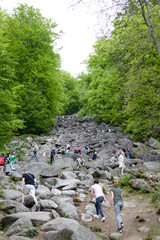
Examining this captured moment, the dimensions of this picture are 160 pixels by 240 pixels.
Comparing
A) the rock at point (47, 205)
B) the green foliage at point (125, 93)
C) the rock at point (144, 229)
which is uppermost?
the green foliage at point (125, 93)

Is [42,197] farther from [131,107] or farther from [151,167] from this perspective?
[131,107]

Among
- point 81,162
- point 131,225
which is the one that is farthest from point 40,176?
point 131,225

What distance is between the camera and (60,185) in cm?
1035

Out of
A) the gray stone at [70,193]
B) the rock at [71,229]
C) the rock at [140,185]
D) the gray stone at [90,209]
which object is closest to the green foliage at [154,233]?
the rock at [71,229]

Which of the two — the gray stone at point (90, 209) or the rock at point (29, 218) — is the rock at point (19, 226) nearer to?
the rock at point (29, 218)

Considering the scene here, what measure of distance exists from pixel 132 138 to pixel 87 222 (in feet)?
56.6

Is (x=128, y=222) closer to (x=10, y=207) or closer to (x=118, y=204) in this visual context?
(x=118, y=204)

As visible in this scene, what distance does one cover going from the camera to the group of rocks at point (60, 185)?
5234 millimetres

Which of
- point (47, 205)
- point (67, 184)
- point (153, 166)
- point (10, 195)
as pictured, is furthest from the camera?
point (153, 166)

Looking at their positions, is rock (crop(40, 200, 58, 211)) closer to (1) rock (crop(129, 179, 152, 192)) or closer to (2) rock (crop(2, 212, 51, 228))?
(2) rock (crop(2, 212, 51, 228))

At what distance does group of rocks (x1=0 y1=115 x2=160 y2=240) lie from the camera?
17.2ft

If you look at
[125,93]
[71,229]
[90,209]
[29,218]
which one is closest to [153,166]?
[125,93]

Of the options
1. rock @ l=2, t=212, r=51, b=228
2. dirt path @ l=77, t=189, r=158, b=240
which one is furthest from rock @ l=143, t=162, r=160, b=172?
rock @ l=2, t=212, r=51, b=228

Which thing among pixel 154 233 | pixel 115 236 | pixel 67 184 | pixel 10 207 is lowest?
pixel 115 236
